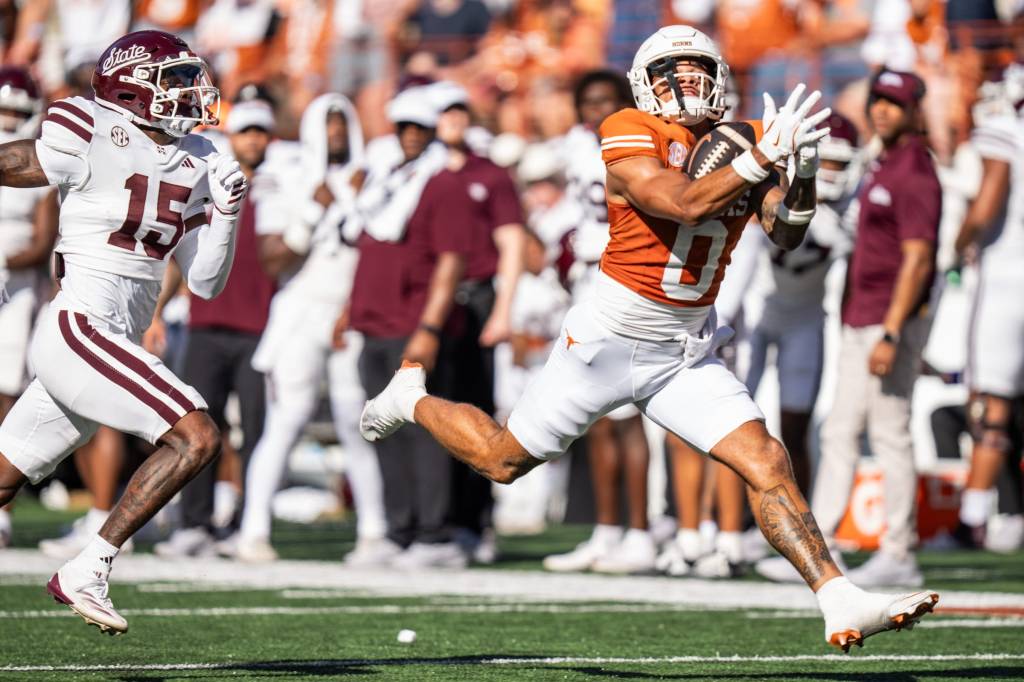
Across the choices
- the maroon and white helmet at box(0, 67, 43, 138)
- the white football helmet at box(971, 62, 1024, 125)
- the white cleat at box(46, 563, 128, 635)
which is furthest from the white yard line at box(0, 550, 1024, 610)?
the white football helmet at box(971, 62, 1024, 125)

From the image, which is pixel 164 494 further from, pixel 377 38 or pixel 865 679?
pixel 377 38

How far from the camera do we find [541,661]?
5.84 meters

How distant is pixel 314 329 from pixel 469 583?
218 cm

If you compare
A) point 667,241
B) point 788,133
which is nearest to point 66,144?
point 667,241

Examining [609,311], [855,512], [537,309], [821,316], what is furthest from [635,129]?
[537,309]

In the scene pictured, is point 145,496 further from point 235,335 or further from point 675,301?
point 235,335

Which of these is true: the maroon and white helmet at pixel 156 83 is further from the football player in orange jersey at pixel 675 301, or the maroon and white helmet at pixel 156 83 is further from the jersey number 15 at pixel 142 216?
the football player in orange jersey at pixel 675 301

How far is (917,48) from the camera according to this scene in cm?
1311

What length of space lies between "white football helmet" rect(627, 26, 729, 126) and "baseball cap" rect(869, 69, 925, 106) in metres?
3.14

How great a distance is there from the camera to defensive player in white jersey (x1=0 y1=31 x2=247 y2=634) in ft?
18.4

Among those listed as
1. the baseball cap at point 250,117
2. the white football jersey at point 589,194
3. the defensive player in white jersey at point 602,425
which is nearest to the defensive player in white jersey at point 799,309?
the defensive player in white jersey at point 602,425

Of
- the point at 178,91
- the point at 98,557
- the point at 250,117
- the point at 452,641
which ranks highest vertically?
the point at 250,117

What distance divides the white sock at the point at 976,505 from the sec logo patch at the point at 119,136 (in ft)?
21.1

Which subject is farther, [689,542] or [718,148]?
[689,542]
